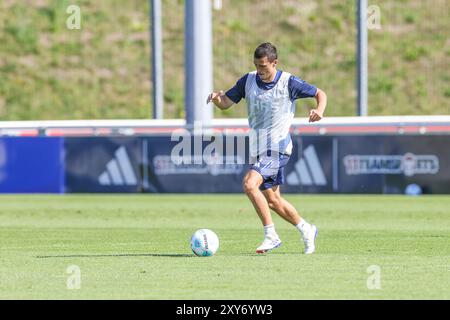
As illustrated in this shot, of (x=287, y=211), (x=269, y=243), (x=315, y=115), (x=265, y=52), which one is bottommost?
(x=269, y=243)

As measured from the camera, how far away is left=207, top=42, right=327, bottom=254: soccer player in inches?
525

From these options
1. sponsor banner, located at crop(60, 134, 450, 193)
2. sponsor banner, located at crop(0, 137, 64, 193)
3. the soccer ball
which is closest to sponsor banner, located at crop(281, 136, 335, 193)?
sponsor banner, located at crop(60, 134, 450, 193)

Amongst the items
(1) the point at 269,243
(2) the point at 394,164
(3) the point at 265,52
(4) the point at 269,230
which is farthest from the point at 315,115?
(2) the point at 394,164

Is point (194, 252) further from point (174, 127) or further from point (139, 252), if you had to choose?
point (174, 127)

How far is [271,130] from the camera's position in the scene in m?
13.5

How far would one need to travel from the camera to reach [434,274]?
11.5m

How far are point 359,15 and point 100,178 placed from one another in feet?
27.7

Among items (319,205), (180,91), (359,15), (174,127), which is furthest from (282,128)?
(180,91)

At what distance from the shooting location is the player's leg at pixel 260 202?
1316 cm

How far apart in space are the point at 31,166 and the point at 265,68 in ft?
48.7

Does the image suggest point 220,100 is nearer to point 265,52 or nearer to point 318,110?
point 265,52

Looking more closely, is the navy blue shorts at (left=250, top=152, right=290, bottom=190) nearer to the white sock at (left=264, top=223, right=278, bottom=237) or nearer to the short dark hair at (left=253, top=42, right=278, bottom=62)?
the white sock at (left=264, top=223, right=278, bottom=237)

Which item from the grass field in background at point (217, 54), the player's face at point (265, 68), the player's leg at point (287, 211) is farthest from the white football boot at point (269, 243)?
the grass field in background at point (217, 54)

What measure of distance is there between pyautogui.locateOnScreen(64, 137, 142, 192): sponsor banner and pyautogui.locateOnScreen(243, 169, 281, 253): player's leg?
44.8 feet
